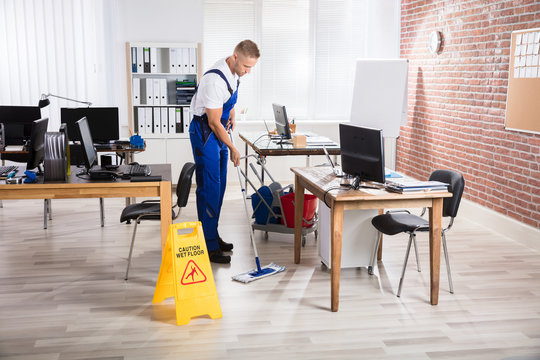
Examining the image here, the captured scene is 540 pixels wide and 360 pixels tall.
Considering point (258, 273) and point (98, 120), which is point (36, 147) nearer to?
point (98, 120)

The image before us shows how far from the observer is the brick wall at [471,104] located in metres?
4.97

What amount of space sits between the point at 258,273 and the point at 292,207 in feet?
2.95

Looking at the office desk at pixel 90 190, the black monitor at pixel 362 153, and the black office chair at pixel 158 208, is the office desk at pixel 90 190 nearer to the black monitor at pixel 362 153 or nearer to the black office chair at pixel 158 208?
the black office chair at pixel 158 208

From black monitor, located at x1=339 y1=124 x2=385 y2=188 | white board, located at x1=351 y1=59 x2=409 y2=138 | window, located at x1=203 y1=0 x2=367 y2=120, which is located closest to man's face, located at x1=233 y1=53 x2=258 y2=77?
black monitor, located at x1=339 y1=124 x2=385 y2=188

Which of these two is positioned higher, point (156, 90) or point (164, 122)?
point (156, 90)

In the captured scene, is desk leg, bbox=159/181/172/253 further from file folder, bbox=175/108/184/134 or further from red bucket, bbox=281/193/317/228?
file folder, bbox=175/108/184/134

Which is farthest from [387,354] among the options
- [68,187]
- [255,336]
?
[68,187]

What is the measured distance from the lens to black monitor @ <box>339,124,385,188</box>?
3.40 m

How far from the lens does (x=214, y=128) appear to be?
416 centimetres

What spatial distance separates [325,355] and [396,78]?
15.1 ft

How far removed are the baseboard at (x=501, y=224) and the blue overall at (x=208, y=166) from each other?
2.54 m

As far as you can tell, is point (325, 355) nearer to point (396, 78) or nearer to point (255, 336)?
point (255, 336)

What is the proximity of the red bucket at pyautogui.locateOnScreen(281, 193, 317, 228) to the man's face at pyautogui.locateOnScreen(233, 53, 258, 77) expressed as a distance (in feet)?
3.68

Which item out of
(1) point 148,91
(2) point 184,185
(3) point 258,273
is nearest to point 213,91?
(2) point 184,185
